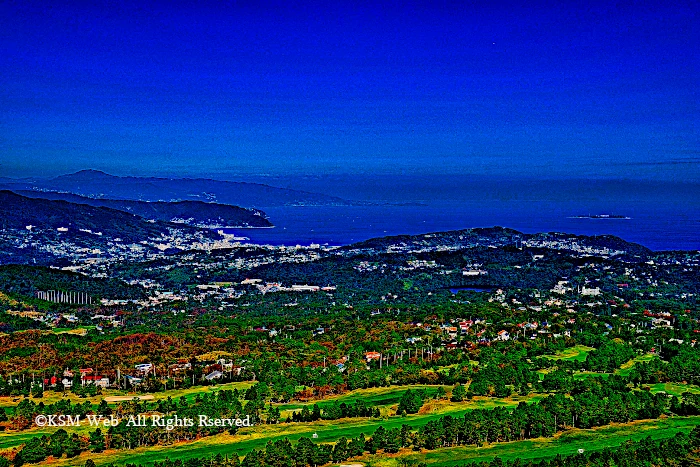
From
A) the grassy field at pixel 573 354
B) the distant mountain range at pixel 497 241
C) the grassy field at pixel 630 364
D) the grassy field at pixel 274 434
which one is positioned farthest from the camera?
the distant mountain range at pixel 497 241

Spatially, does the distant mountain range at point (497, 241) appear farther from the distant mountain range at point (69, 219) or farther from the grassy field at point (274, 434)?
the grassy field at point (274, 434)

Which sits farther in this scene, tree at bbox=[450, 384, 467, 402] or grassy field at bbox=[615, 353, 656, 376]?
grassy field at bbox=[615, 353, 656, 376]

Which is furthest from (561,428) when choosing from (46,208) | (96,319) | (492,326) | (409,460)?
(46,208)

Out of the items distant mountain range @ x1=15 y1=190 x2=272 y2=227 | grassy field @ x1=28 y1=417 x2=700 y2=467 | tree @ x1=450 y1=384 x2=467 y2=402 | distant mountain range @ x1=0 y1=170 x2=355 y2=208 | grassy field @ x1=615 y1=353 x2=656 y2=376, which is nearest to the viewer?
grassy field @ x1=28 y1=417 x2=700 y2=467

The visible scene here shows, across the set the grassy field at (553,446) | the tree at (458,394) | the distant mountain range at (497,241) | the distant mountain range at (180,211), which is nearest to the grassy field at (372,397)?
the tree at (458,394)

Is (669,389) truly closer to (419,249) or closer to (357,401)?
(357,401)

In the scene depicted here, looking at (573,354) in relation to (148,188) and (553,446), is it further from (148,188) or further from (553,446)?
(148,188)

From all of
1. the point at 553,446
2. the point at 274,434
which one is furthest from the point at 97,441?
the point at 553,446

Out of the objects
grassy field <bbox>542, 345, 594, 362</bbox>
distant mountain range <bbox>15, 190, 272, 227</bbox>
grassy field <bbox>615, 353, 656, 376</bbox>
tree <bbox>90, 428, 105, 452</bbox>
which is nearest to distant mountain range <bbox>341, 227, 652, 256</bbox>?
grassy field <bbox>542, 345, 594, 362</bbox>

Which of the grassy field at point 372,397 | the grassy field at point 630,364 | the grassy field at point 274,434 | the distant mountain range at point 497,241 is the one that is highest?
the distant mountain range at point 497,241

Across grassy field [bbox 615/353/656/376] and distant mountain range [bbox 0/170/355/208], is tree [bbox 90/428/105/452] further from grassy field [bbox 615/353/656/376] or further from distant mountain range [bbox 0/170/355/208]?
distant mountain range [bbox 0/170/355/208]

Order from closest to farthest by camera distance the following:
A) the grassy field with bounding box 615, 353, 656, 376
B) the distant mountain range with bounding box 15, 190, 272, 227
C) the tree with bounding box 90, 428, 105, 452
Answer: the tree with bounding box 90, 428, 105, 452, the grassy field with bounding box 615, 353, 656, 376, the distant mountain range with bounding box 15, 190, 272, 227
